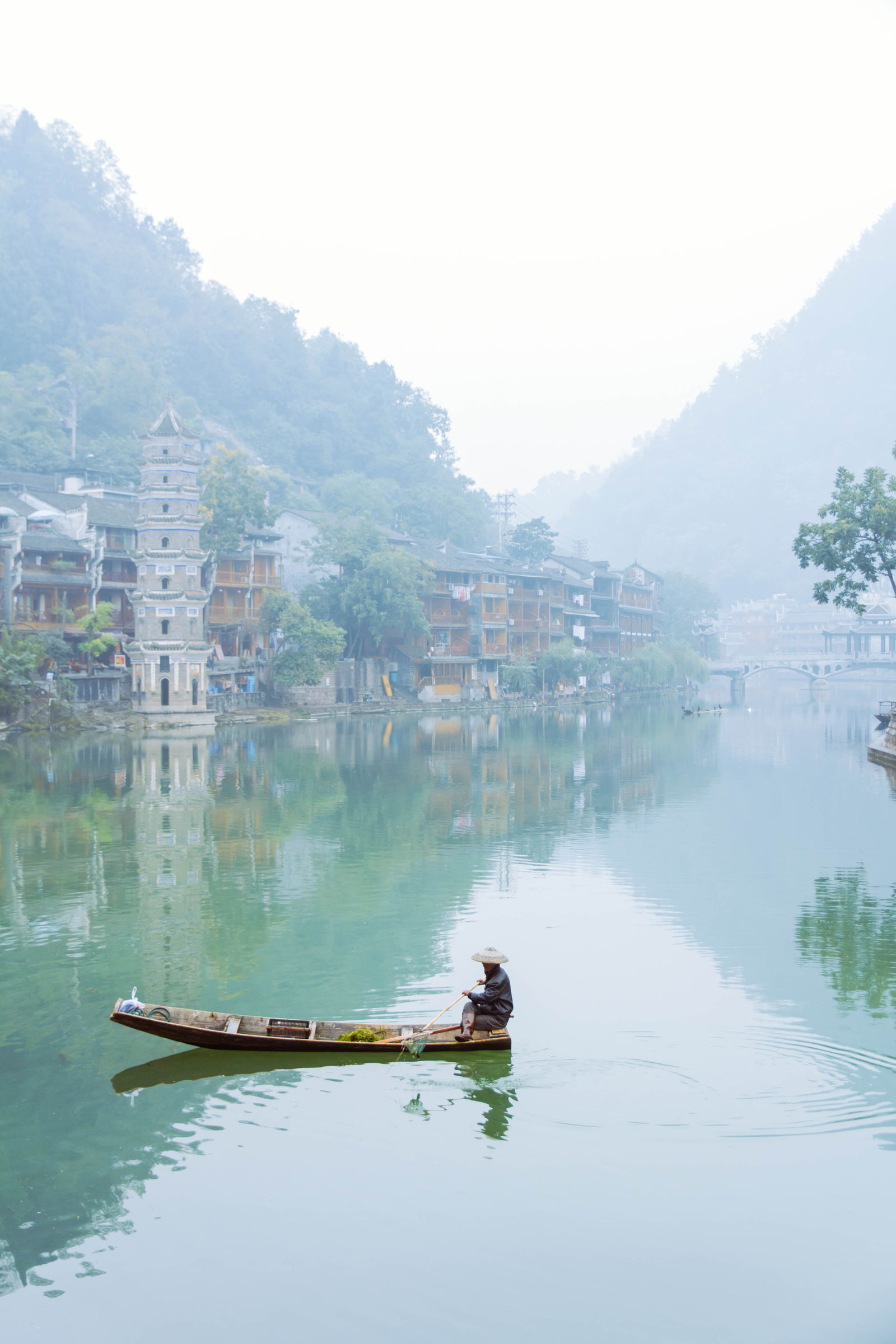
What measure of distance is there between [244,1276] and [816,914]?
12.9 m

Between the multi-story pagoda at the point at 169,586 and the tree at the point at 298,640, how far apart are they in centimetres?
723

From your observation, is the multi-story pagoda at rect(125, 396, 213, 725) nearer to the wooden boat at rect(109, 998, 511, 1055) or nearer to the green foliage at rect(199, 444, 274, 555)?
the green foliage at rect(199, 444, 274, 555)

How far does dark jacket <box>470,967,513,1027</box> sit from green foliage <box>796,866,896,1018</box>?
4.78 meters

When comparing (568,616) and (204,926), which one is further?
(568,616)

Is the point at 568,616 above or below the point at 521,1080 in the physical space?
above

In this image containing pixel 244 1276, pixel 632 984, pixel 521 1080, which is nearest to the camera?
pixel 244 1276

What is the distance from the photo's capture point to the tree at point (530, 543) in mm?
95812

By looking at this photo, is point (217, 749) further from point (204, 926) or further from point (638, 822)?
point (204, 926)

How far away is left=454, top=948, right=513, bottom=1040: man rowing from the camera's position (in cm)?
1218

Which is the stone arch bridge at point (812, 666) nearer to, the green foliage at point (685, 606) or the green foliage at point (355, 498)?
the green foliage at point (685, 606)

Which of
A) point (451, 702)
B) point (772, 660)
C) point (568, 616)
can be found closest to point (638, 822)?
point (451, 702)

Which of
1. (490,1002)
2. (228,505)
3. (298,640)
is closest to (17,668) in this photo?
(228,505)

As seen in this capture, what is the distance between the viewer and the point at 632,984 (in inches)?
602

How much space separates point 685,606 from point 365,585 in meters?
54.9
